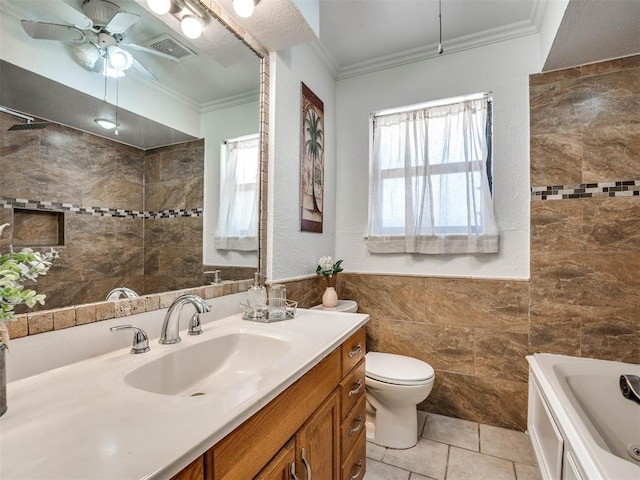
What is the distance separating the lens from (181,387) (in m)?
1.05

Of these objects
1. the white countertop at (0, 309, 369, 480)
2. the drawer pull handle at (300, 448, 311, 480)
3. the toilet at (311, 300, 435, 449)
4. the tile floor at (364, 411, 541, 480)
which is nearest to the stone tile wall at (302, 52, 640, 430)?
the tile floor at (364, 411, 541, 480)

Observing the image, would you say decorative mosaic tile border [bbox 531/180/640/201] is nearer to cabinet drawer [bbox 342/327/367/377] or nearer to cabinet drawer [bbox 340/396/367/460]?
cabinet drawer [bbox 342/327/367/377]

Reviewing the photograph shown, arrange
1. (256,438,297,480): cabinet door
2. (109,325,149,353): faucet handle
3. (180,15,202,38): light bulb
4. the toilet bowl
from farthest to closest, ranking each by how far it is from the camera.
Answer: the toilet bowl → (180,15,202,38): light bulb → (109,325,149,353): faucet handle → (256,438,297,480): cabinet door

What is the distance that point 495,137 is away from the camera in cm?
218

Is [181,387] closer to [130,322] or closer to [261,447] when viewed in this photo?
[130,322]

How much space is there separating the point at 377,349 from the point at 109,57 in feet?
7.64

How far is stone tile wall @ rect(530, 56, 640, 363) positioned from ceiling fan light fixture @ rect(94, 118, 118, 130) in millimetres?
2322

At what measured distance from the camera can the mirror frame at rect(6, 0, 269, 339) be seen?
848 mm

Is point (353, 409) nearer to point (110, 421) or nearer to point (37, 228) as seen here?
point (110, 421)

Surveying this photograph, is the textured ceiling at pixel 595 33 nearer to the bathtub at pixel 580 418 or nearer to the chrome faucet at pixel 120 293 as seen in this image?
the bathtub at pixel 580 418

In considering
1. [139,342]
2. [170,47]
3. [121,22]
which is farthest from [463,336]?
[121,22]

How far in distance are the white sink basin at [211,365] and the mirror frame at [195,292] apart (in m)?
0.22

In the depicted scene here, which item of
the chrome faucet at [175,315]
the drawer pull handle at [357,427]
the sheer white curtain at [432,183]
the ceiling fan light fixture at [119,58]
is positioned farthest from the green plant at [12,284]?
the sheer white curtain at [432,183]

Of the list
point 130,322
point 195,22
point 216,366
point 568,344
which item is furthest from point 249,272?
point 568,344
